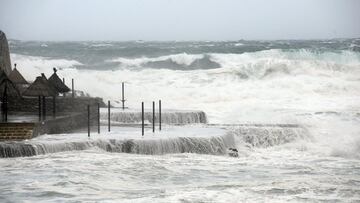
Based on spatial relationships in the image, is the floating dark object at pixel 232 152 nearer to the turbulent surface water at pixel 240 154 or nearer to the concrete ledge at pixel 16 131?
the turbulent surface water at pixel 240 154

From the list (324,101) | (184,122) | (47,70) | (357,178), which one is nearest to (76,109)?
(184,122)

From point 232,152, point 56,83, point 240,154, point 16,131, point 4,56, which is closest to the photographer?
point 16,131

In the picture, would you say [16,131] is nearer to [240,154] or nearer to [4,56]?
[240,154]

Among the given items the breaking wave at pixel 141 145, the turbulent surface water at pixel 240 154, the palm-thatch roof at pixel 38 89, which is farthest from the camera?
the palm-thatch roof at pixel 38 89

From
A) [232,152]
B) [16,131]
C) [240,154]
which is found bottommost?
[240,154]

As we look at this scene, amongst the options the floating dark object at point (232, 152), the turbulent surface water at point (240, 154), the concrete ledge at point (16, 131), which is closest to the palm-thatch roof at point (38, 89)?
the concrete ledge at point (16, 131)

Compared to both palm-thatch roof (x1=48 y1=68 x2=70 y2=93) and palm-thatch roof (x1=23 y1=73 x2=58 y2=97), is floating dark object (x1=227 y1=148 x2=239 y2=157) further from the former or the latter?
palm-thatch roof (x1=48 y1=68 x2=70 y2=93)

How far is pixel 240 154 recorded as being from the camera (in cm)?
1934

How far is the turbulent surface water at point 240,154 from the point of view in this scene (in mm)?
13227

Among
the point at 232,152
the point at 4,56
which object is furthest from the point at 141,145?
the point at 4,56

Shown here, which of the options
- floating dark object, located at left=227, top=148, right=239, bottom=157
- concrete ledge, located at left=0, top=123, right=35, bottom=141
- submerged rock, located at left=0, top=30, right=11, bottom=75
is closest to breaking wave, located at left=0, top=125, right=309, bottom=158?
floating dark object, located at left=227, top=148, right=239, bottom=157

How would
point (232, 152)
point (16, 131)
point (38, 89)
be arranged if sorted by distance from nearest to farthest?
point (16, 131) → point (232, 152) → point (38, 89)

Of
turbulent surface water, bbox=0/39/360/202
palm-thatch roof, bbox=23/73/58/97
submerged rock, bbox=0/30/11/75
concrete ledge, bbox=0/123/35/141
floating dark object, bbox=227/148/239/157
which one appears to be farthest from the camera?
submerged rock, bbox=0/30/11/75

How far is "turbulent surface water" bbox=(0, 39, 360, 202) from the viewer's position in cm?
1323
